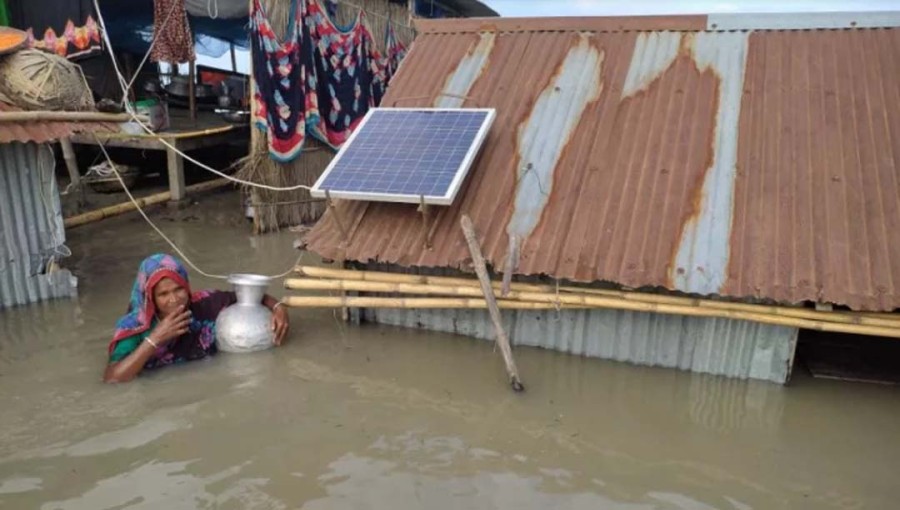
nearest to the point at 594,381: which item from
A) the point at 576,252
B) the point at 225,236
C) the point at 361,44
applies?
the point at 576,252

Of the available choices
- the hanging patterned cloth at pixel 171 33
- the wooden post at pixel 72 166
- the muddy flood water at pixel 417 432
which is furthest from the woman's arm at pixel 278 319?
the hanging patterned cloth at pixel 171 33

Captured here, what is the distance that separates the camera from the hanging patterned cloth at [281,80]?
8.70 metres

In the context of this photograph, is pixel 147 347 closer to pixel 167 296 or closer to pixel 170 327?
pixel 170 327

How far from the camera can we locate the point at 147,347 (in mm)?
4547

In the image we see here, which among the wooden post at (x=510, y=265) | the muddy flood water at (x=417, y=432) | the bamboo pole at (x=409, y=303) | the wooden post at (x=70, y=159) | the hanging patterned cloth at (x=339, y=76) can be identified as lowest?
the muddy flood water at (x=417, y=432)

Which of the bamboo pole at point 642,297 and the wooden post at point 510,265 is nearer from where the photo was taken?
the bamboo pole at point 642,297

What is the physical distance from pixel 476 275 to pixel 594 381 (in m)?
1.17

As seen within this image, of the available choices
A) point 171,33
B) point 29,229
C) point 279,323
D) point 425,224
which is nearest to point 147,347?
point 279,323

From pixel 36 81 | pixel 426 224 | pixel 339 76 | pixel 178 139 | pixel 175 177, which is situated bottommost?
pixel 426 224

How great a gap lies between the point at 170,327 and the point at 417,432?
193cm

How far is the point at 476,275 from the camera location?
194 inches

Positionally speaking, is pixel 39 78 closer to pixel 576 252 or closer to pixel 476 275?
pixel 476 275

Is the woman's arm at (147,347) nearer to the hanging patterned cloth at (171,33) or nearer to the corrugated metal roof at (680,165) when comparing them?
the corrugated metal roof at (680,165)

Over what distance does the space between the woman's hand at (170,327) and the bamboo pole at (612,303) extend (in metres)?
0.86
